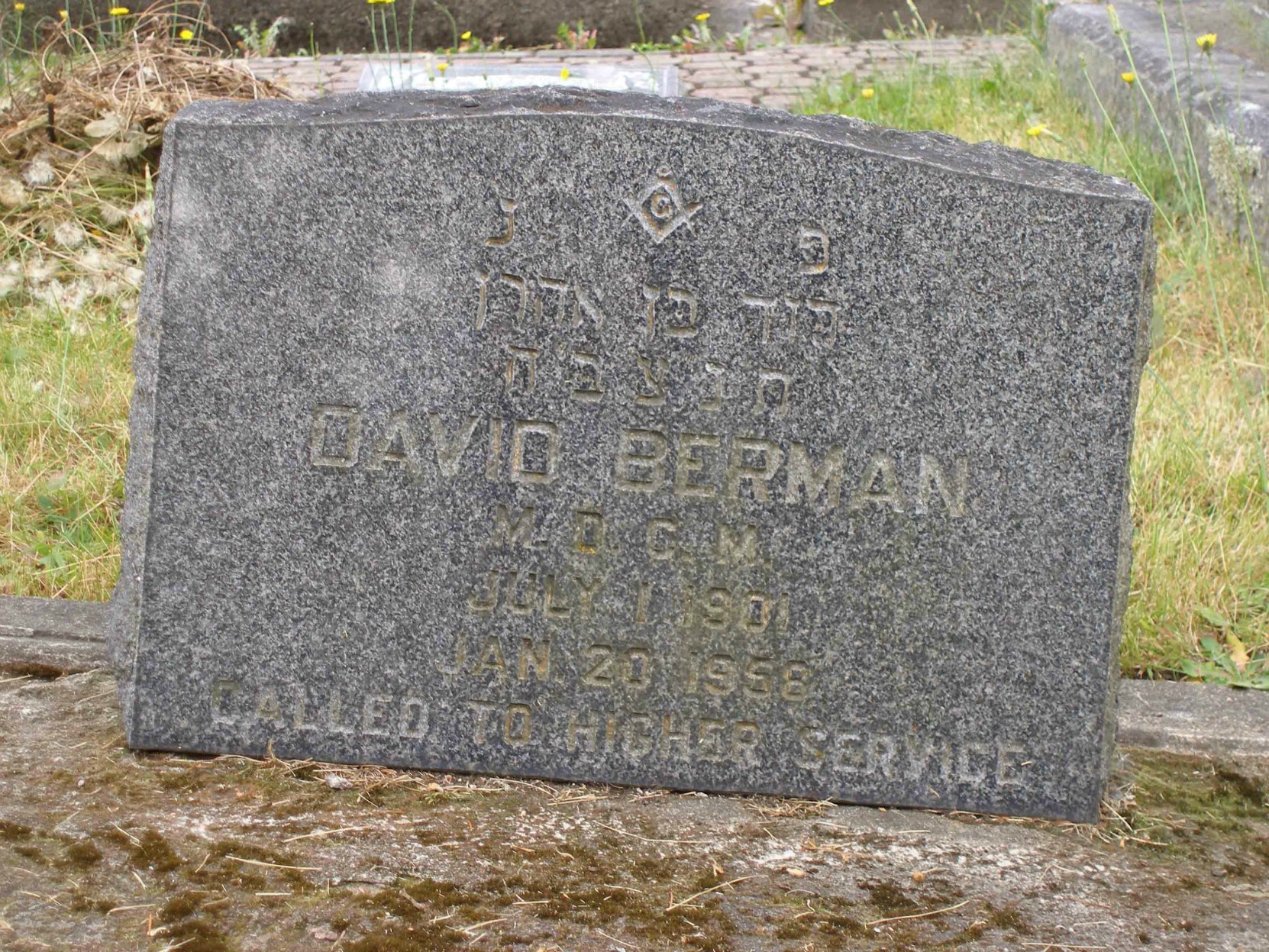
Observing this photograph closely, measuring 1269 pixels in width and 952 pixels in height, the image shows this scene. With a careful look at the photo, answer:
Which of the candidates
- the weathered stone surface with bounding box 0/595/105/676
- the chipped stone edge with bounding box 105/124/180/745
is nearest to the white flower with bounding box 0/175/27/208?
the weathered stone surface with bounding box 0/595/105/676

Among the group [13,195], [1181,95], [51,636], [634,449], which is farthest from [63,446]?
[1181,95]

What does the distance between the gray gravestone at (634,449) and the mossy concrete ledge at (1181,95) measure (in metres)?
1.47

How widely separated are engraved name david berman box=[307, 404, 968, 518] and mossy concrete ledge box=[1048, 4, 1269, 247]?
1580 millimetres

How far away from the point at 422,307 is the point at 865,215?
2.33 feet

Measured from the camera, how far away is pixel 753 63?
268 inches

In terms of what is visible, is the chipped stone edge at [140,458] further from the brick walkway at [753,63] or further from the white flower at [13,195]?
the brick walkway at [753,63]

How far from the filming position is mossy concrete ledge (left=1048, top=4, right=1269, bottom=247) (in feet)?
12.1

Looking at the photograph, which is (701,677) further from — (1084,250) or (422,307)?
(1084,250)

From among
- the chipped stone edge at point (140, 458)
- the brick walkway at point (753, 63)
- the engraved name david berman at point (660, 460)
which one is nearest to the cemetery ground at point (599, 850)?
the chipped stone edge at point (140, 458)

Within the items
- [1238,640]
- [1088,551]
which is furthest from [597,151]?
[1238,640]

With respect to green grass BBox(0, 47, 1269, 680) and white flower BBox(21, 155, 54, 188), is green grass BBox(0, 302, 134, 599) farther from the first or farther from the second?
white flower BBox(21, 155, 54, 188)

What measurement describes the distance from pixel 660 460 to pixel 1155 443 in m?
1.64

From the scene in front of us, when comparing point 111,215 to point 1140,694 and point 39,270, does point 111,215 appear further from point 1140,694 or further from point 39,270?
point 1140,694

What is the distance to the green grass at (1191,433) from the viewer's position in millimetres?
2877
